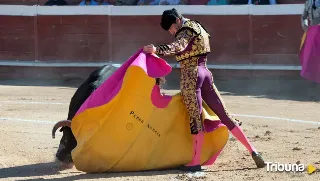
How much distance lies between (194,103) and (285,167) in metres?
0.65

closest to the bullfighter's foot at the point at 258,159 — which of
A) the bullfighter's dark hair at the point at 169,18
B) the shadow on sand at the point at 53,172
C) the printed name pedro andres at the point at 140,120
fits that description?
the shadow on sand at the point at 53,172

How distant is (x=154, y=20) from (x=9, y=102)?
8.76ft

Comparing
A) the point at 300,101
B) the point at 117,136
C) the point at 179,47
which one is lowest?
the point at 300,101

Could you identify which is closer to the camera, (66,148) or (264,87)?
(66,148)

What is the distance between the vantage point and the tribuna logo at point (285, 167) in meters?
4.08

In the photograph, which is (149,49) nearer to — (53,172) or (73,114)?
(73,114)

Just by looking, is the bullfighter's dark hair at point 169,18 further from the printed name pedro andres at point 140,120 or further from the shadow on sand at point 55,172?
the shadow on sand at point 55,172

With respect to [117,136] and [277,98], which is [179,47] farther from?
[277,98]

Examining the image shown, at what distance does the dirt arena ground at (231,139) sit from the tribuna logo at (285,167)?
6cm

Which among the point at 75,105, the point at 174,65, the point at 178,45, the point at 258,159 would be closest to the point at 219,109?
the point at 258,159

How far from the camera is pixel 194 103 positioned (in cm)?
414

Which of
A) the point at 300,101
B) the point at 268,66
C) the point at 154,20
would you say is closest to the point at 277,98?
the point at 300,101

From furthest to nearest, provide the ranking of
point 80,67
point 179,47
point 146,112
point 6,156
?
point 80,67 → point 6,156 → point 146,112 → point 179,47

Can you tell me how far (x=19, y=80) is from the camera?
10.0 meters
